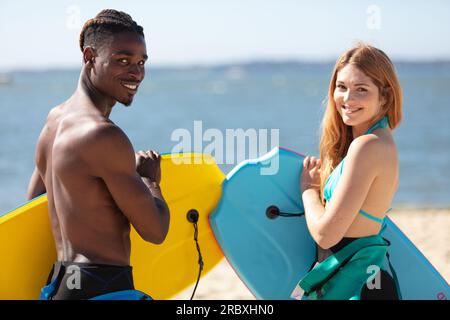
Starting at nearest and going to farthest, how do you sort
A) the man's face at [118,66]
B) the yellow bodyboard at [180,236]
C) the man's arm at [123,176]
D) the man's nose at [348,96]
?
the man's arm at [123,176], the man's face at [118,66], the man's nose at [348,96], the yellow bodyboard at [180,236]

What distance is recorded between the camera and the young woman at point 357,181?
7.96 feet

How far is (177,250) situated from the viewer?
3.25m

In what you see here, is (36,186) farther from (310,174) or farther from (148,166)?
(310,174)

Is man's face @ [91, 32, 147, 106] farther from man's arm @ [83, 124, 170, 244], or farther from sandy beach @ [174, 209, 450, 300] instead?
sandy beach @ [174, 209, 450, 300]

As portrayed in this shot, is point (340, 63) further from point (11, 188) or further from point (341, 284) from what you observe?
point (11, 188)

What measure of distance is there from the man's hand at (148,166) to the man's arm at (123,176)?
23cm

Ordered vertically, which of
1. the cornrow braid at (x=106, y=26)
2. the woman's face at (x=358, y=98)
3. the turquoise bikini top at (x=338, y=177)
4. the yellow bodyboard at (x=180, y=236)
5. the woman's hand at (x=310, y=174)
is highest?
the cornrow braid at (x=106, y=26)

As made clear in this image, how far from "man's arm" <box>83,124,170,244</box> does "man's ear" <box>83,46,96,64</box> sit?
0.38 meters

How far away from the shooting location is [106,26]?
7.77ft

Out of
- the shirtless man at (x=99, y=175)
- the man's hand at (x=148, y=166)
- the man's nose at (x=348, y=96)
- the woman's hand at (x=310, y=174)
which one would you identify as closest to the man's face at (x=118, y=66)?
the shirtless man at (x=99, y=175)

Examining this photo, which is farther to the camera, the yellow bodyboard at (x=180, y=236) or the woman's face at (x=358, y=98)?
the yellow bodyboard at (x=180, y=236)

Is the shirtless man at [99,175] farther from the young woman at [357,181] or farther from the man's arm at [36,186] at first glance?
the young woman at [357,181]

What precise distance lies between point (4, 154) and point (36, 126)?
13.7ft
